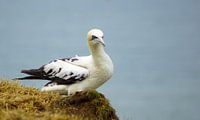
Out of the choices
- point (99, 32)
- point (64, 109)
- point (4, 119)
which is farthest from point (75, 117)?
point (99, 32)

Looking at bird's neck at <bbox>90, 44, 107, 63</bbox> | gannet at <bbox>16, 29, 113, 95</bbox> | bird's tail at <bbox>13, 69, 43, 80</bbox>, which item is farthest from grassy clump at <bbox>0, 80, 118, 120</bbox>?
bird's tail at <bbox>13, 69, 43, 80</bbox>

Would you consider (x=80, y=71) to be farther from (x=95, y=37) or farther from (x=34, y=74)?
(x=34, y=74)

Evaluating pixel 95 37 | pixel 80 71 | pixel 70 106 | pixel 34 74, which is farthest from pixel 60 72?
pixel 70 106

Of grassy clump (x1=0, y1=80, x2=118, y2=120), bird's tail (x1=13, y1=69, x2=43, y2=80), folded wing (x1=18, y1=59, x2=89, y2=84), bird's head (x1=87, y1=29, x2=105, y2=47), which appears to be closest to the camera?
grassy clump (x1=0, y1=80, x2=118, y2=120)

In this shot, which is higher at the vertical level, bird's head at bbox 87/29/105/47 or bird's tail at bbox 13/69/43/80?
bird's head at bbox 87/29/105/47

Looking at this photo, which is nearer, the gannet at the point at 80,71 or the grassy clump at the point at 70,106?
the grassy clump at the point at 70,106

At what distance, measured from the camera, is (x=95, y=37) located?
1192 centimetres

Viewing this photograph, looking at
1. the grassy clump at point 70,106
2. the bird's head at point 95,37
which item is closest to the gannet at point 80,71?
the bird's head at point 95,37

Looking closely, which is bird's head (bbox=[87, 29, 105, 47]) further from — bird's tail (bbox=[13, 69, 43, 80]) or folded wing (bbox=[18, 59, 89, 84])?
bird's tail (bbox=[13, 69, 43, 80])

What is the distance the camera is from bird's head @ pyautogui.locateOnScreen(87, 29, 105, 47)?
11836 millimetres

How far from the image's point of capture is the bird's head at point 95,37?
11836 mm

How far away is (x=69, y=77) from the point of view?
12539 millimetres

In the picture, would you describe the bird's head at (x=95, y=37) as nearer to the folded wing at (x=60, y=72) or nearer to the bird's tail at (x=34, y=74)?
the folded wing at (x=60, y=72)

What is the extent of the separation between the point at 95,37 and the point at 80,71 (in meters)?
0.97
